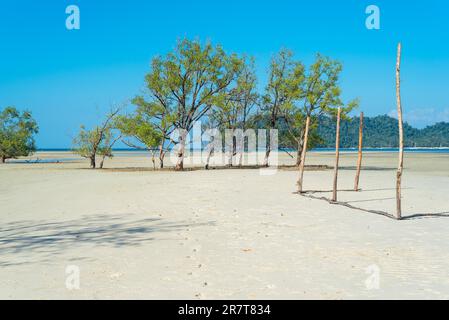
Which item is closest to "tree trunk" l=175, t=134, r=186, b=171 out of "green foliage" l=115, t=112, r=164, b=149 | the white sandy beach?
"green foliage" l=115, t=112, r=164, b=149

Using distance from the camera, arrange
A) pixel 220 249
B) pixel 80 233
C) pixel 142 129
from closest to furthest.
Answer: pixel 220 249, pixel 80 233, pixel 142 129

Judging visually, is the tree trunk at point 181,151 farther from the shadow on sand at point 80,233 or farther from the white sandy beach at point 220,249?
the shadow on sand at point 80,233

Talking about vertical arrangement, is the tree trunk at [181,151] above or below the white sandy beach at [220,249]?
above

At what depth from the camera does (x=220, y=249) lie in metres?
7.79

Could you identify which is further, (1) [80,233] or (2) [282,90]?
(2) [282,90]

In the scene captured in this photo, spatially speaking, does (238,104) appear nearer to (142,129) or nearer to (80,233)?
(142,129)

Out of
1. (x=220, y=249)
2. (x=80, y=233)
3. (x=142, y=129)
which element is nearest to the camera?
(x=220, y=249)

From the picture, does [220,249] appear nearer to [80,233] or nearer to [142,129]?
[80,233]

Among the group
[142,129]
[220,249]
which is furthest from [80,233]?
[142,129]

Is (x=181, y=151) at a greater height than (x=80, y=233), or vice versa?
(x=181, y=151)

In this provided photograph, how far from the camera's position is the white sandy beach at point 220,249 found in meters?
5.55

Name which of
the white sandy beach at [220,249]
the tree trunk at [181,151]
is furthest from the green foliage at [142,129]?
the white sandy beach at [220,249]
